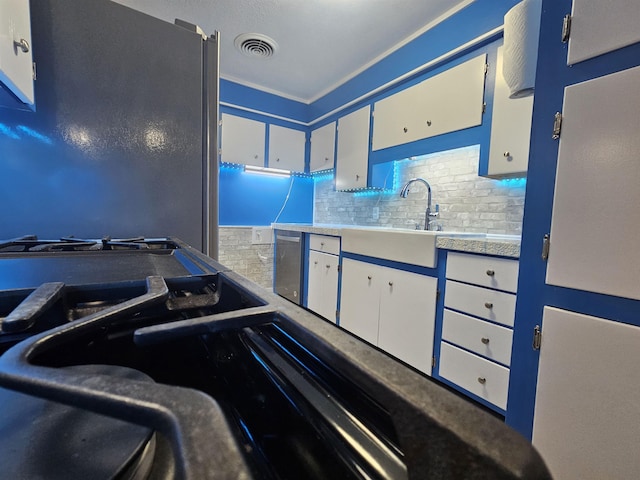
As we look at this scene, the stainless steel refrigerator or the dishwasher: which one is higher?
the stainless steel refrigerator

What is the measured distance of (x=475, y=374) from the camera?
4.61ft

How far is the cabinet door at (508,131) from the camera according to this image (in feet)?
5.06

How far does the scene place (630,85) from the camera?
79cm

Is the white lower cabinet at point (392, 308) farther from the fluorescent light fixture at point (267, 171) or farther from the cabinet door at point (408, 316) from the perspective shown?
the fluorescent light fixture at point (267, 171)

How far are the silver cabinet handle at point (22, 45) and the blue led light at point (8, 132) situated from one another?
0.25m

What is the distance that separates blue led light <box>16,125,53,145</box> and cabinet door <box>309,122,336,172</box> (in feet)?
8.19

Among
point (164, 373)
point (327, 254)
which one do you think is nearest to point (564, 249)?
point (164, 373)

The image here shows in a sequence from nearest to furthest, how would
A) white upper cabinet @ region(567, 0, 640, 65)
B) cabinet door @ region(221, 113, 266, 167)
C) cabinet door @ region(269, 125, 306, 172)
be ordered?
white upper cabinet @ region(567, 0, 640, 65)
cabinet door @ region(221, 113, 266, 167)
cabinet door @ region(269, 125, 306, 172)

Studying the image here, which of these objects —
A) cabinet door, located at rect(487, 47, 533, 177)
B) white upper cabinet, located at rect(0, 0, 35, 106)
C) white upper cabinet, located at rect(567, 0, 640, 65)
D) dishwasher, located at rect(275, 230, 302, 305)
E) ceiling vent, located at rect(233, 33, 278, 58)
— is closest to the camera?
white upper cabinet, located at rect(0, 0, 35, 106)

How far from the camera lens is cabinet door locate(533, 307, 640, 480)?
31.6 inches

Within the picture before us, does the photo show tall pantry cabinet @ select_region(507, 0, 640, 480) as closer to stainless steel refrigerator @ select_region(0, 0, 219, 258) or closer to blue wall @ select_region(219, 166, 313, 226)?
stainless steel refrigerator @ select_region(0, 0, 219, 258)

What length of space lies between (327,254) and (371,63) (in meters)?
1.82

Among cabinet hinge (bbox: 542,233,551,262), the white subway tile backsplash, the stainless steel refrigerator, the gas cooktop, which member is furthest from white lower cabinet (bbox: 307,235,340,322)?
the gas cooktop

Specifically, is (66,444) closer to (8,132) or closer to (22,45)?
(22,45)
